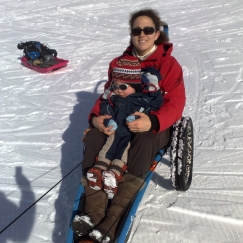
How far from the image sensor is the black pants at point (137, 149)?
2.39 m

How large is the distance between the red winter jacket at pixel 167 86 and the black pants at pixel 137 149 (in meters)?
0.12

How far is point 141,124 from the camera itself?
244 centimetres

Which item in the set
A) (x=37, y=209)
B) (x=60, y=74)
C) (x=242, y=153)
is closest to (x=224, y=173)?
(x=242, y=153)

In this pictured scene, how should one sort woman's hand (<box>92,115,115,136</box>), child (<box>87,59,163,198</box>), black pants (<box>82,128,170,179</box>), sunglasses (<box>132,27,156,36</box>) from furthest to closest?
sunglasses (<box>132,27,156,36</box>)
woman's hand (<box>92,115,115,136</box>)
black pants (<box>82,128,170,179</box>)
child (<box>87,59,163,198</box>)

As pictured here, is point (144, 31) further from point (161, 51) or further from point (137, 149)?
point (137, 149)

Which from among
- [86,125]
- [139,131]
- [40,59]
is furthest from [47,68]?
[139,131]

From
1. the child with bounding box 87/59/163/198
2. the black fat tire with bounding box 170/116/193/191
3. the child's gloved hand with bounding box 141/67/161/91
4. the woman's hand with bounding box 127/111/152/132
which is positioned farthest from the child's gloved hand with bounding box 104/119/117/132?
the black fat tire with bounding box 170/116/193/191

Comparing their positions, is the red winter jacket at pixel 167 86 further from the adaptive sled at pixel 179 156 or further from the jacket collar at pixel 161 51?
the adaptive sled at pixel 179 156

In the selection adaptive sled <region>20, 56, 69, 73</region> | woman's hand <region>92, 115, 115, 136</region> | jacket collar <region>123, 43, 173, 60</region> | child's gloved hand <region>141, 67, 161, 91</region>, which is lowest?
adaptive sled <region>20, 56, 69, 73</region>

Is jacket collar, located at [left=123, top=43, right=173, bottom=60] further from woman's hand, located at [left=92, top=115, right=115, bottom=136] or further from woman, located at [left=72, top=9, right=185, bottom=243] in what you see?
woman's hand, located at [left=92, top=115, right=115, bottom=136]

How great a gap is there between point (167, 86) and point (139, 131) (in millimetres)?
508

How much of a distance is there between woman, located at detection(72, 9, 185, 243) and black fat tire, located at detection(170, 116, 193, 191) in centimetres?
9

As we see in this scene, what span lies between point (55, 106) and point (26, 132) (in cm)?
75

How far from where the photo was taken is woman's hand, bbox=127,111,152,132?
245cm
